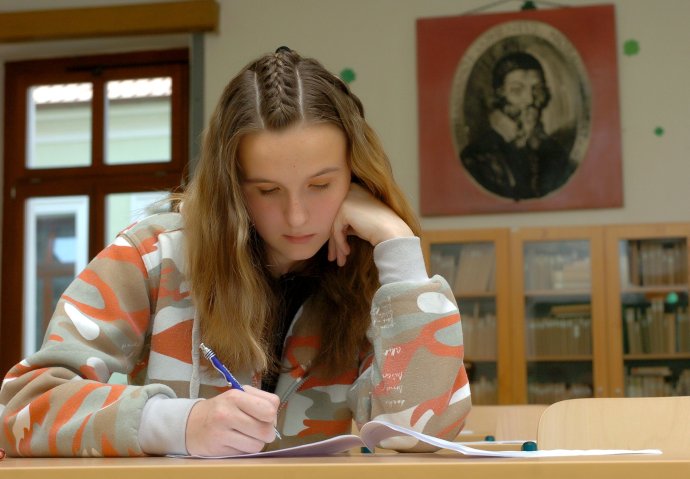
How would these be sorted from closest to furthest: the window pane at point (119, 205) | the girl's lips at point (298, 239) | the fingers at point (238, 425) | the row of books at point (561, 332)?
the fingers at point (238, 425) < the girl's lips at point (298, 239) < the row of books at point (561, 332) < the window pane at point (119, 205)

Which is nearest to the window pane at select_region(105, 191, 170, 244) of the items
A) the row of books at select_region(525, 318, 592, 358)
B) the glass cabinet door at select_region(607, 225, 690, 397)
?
the row of books at select_region(525, 318, 592, 358)

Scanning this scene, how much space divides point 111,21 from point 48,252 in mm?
1504

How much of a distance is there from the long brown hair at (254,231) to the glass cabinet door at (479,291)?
4.20 meters

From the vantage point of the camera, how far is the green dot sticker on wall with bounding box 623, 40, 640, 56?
6.08 m

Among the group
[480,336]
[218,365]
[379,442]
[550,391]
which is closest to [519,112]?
[480,336]

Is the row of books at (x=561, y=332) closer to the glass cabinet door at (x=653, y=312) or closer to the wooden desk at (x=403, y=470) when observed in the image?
the glass cabinet door at (x=653, y=312)

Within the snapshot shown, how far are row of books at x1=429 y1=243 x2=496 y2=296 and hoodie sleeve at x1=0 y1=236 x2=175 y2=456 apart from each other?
14.5 feet

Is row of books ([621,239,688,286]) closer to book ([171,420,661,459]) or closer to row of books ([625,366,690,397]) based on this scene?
row of books ([625,366,690,397])

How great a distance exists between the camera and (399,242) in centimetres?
152

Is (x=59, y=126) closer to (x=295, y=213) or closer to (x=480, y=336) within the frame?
(x=480, y=336)

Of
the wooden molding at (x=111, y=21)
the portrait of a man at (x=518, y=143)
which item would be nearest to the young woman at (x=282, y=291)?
the portrait of a man at (x=518, y=143)

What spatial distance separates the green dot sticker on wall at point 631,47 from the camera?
608cm

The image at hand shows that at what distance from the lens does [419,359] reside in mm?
1422

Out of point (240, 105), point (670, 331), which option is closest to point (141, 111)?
point (670, 331)
